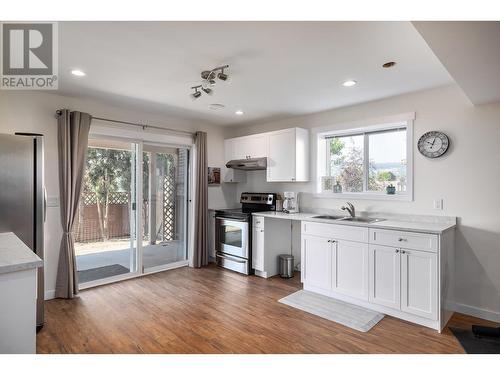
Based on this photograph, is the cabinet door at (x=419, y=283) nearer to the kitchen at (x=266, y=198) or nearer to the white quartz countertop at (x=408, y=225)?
the kitchen at (x=266, y=198)

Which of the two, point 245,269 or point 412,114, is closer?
point 412,114

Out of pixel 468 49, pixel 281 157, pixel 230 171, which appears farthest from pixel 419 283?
pixel 230 171

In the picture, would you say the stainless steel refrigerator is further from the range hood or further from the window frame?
the window frame

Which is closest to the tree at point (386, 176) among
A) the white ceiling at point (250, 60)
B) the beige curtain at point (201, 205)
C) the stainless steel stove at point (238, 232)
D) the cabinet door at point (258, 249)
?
the white ceiling at point (250, 60)

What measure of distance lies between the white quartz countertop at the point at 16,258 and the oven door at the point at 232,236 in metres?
2.80

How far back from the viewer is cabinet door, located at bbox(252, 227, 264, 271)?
4.13m

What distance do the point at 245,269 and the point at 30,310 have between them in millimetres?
3054

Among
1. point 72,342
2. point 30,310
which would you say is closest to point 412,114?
point 30,310

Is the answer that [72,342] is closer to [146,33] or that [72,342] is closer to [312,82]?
[146,33]

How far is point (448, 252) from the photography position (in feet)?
9.28

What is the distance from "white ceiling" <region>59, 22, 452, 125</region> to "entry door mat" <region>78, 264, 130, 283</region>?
228 cm

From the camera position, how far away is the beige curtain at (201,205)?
459 cm

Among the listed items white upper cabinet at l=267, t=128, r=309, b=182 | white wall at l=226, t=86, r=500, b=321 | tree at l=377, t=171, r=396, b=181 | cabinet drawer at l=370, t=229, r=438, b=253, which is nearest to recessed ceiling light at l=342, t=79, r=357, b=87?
white wall at l=226, t=86, r=500, b=321

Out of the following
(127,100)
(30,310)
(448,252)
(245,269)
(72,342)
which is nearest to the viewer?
(30,310)
